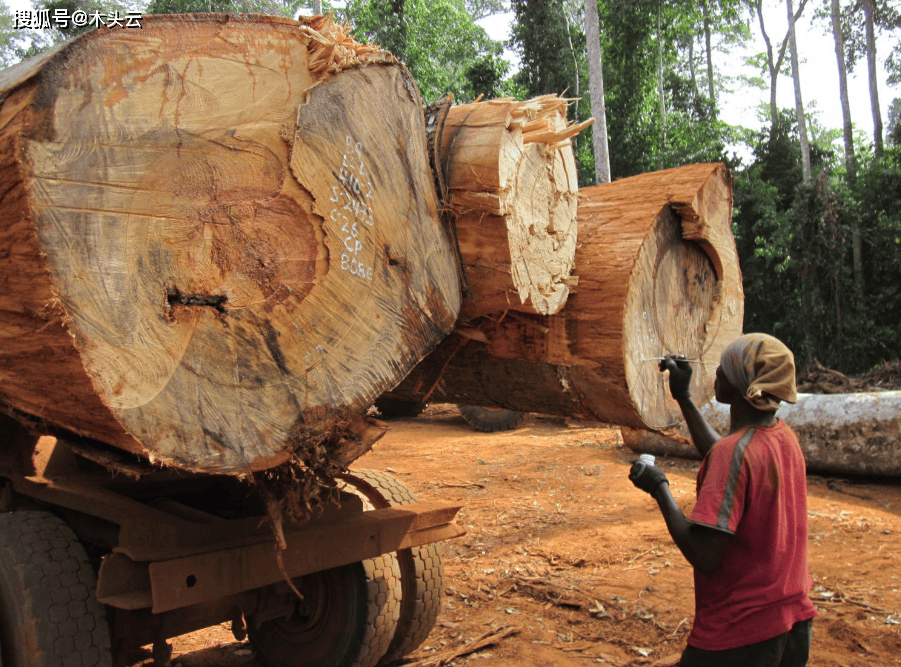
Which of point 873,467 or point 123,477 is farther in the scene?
point 873,467

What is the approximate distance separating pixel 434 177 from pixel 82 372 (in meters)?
1.33

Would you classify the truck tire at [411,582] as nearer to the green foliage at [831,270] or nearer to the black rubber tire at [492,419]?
the black rubber tire at [492,419]

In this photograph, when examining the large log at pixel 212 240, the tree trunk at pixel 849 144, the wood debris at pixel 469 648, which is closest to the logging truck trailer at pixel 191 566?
the wood debris at pixel 469 648

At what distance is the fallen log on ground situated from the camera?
6137 millimetres

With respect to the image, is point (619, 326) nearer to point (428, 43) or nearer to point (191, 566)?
point (191, 566)

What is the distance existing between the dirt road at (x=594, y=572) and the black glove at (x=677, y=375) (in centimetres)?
159

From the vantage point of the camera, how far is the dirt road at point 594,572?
11.7 ft

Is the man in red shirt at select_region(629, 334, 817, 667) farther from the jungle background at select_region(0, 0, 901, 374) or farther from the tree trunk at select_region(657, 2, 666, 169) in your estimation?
the tree trunk at select_region(657, 2, 666, 169)

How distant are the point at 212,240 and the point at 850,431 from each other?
625 cm

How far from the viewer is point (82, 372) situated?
1522mm

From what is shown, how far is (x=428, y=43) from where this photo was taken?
2042 centimetres

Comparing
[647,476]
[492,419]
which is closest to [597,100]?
[492,419]

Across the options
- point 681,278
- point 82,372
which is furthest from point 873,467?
point 82,372

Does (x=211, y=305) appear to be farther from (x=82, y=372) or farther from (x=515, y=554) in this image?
(x=515, y=554)
